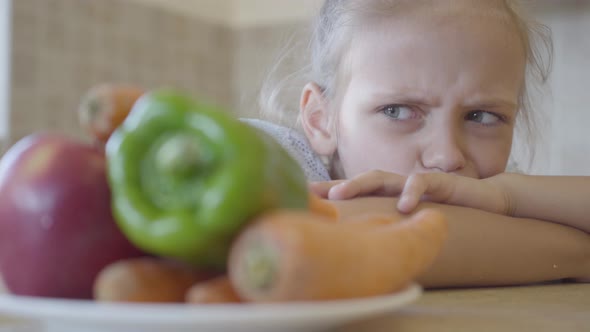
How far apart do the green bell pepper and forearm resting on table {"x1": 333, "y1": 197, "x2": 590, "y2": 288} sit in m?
0.42

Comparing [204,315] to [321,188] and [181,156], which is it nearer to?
[181,156]

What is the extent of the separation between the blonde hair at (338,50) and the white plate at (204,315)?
0.90 meters

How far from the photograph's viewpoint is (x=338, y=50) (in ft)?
4.12

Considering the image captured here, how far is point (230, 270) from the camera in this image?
342 mm

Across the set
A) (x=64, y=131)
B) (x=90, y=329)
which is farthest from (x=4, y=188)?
(x=64, y=131)

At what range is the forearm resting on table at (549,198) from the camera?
930 millimetres

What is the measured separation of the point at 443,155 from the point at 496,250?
0.82ft

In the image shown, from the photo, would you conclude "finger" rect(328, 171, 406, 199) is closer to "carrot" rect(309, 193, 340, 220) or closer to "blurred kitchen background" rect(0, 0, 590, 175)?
"carrot" rect(309, 193, 340, 220)

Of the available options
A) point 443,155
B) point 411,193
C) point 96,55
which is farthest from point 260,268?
point 96,55

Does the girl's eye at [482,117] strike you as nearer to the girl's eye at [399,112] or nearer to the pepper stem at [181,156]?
the girl's eye at [399,112]

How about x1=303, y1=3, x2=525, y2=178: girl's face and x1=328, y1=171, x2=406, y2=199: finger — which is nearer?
x1=328, y1=171, x2=406, y2=199: finger

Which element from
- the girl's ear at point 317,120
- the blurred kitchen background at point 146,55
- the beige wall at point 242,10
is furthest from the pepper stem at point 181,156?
the beige wall at point 242,10

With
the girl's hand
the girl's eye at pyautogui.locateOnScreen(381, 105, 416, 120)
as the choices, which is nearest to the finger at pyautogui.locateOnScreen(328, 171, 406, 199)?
the girl's hand

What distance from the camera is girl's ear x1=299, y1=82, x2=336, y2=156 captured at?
130cm
